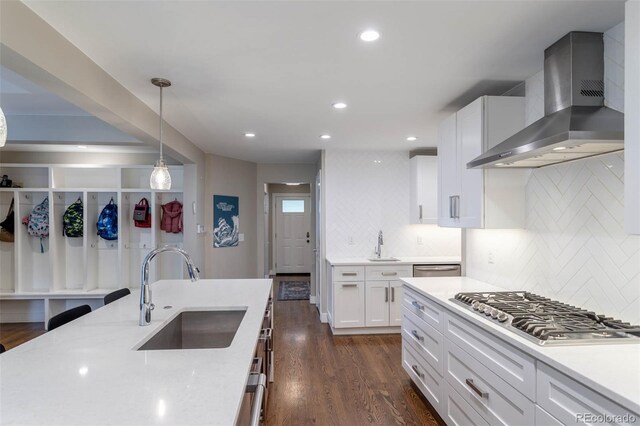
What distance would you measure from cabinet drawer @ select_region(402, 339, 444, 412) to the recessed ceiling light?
2165mm

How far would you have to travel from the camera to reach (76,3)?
1.50 metres

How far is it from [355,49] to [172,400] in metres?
1.85

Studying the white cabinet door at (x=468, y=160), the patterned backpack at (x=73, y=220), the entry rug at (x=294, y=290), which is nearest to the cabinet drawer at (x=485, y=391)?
the white cabinet door at (x=468, y=160)

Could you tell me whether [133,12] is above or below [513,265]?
above

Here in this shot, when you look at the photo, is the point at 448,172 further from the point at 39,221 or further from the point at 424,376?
the point at 39,221

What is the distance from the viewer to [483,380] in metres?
1.80

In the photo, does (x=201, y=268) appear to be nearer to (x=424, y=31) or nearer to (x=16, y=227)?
(x=16, y=227)

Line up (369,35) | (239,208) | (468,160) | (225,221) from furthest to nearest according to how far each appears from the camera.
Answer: (239,208)
(225,221)
(468,160)
(369,35)

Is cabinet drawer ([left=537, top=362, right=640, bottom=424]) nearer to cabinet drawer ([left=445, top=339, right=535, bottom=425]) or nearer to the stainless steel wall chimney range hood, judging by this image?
cabinet drawer ([left=445, top=339, right=535, bottom=425])

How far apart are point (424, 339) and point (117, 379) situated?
2.10 metres

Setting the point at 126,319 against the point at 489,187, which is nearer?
the point at 126,319

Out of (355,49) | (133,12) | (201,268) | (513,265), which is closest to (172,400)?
(133,12)

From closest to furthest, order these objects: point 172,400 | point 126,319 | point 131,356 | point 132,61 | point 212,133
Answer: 1. point 172,400
2. point 131,356
3. point 126,319
4. point 132,61
5. point 212,133

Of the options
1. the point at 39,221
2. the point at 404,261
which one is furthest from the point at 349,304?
the point at 39,221
